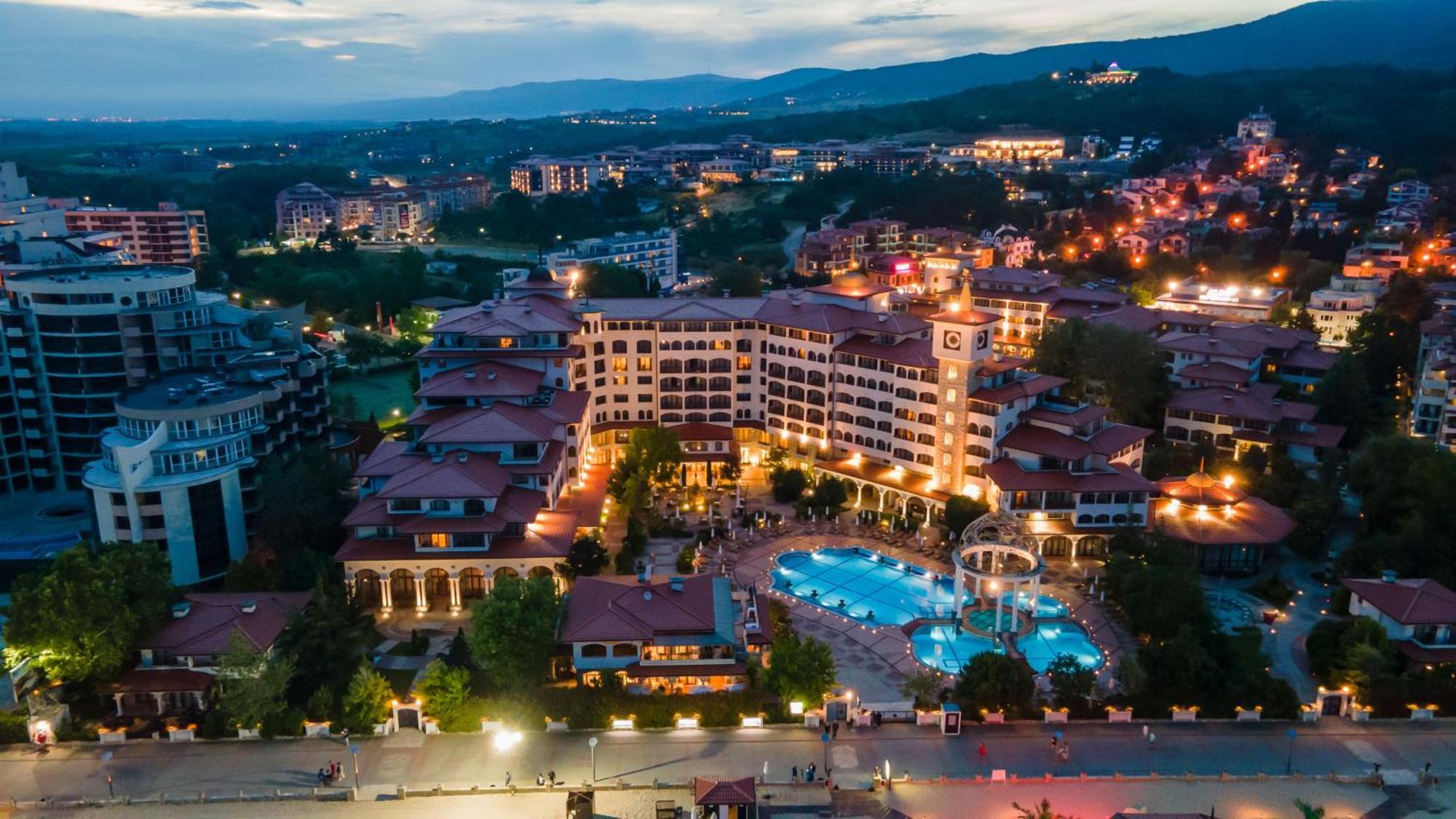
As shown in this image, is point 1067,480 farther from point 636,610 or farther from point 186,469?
point 186,469

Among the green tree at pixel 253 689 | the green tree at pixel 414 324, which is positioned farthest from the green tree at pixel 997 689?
the green tree at pixel 414 324

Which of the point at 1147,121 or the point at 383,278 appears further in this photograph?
the point at 1147,121

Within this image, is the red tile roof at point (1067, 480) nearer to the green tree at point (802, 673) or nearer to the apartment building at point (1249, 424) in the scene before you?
the apartment building at point (1249, 424)

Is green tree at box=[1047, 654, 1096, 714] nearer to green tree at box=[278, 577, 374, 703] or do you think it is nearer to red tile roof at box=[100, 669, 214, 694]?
green tree at box=[278, 577, 374, 703]

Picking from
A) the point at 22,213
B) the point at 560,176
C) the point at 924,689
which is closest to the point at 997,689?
the point at 924,689

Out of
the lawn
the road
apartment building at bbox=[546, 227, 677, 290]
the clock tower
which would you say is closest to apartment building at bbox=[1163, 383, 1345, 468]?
the clock tower

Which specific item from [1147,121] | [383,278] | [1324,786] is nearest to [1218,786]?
[1324,786]

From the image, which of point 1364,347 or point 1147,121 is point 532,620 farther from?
point 1147,121
